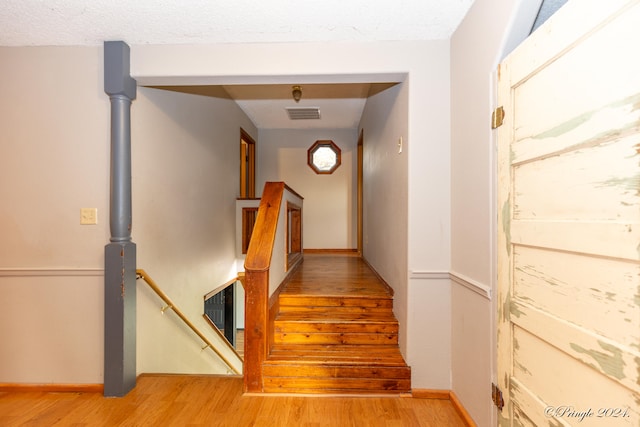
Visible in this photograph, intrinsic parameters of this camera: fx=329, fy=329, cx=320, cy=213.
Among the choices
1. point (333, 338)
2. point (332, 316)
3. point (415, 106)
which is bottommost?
point (333, 338)

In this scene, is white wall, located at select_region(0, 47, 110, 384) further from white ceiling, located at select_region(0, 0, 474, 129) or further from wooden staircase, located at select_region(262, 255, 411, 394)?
wooden staircase, located at select_region(262, 255, 411, 394)

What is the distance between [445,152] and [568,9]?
113 cm

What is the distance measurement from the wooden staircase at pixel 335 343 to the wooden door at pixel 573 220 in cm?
90

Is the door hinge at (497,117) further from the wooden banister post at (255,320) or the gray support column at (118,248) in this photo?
the gray support column at (118,248)

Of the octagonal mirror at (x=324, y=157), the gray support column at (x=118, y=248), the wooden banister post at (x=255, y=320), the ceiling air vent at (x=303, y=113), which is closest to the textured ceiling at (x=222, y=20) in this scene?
the gray support column at (x=118, y=248)

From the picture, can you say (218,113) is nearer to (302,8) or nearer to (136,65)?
(136,65)

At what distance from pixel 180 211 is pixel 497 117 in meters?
2.87

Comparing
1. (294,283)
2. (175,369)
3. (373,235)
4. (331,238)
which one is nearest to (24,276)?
(175,369)

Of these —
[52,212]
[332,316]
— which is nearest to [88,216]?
[52,212]

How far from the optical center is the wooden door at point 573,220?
2.96 ft

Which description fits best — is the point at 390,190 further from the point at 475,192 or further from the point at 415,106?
the point at 475,192

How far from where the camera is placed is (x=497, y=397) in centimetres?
155

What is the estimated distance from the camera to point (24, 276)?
2.29m

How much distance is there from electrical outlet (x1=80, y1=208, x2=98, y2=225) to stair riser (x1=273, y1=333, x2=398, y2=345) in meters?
1.54
